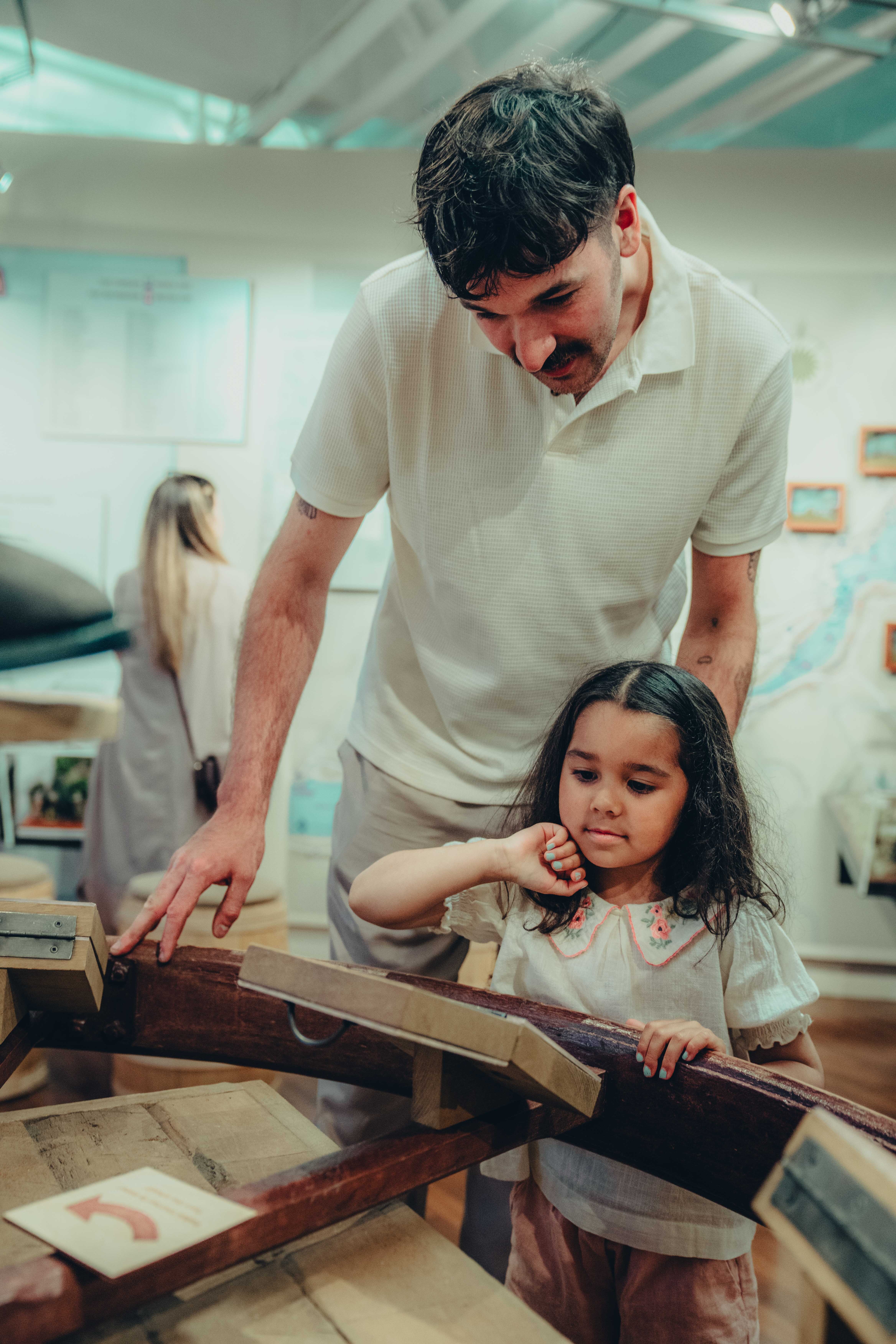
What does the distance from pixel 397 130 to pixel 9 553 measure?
3659 millimetres

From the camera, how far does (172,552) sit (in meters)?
3.35

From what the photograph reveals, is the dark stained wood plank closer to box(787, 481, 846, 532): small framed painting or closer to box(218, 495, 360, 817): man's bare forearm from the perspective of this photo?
box(218, 495, 360, 817): man's bare forearm

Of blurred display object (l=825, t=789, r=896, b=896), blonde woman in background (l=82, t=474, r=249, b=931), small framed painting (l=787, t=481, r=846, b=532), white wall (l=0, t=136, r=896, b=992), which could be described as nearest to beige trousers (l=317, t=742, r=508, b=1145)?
blonde woman in background (l=82, t=474, r=249, b=931)

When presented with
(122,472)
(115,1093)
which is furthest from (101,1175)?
(122,472)

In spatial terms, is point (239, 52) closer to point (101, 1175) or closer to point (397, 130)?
point (397, 130)

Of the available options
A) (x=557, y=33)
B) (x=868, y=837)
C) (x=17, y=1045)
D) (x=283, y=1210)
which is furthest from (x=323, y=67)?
(x=283, y=1210)

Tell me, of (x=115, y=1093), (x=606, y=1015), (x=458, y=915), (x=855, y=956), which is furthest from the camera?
(x=855, y=956)

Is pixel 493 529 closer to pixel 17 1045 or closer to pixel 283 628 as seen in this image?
pixel 283 628

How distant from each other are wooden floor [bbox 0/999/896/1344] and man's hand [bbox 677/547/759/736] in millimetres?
950

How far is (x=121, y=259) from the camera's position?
3846 mm

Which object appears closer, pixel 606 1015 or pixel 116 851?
pixel 606 1015

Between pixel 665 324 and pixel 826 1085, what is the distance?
93.4 inches

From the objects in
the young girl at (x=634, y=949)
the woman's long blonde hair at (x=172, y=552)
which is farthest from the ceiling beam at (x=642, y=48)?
the young girl at (x=634, y=949)

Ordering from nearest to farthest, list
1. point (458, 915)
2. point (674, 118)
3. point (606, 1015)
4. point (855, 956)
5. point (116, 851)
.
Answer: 1. point (606, 1015)
2. point (458, 915)
3. point (116, 851)
4. point (674, 118)
5. point (855, 956)
